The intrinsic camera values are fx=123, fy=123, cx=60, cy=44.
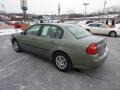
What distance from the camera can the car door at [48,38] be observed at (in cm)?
396

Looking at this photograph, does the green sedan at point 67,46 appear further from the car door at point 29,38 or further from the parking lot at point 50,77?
the parking lot at point 50,77

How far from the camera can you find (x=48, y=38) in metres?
4.17

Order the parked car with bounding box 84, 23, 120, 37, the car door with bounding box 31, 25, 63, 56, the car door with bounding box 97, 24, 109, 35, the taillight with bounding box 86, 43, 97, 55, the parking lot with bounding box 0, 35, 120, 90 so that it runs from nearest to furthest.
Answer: the parking lot with bounding box 0, 35, 120, 90 → the taillight with bounding box 86, 43, 97, 55 → the car door with bounding box 31, 25, 63, 56 → the parked car with bounding box 84, 23, 120, 37 → the car door with bounding box 97, 24, 109, 35

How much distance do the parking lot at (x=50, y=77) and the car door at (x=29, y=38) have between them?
686mm

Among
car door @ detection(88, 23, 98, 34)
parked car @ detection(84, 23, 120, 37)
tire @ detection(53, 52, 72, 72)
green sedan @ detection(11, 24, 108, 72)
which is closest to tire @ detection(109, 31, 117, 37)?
parked car @ detection(84, 23, 120, 37)

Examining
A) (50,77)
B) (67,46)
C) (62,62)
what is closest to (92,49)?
(67,46)

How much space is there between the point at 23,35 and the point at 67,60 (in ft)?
8.31

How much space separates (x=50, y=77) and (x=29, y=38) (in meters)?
1.99

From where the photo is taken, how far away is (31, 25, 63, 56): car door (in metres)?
3.96

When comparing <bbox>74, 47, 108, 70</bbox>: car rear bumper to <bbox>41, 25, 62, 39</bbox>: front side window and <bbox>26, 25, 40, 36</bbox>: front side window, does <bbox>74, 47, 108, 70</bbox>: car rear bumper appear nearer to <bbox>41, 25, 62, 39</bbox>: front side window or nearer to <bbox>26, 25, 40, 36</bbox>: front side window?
<bbox>41, 25, 62, 39</bbox>: front side window

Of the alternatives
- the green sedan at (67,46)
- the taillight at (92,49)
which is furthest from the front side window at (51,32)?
the taillight at (92,49)

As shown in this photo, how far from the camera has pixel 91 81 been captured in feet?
11.3

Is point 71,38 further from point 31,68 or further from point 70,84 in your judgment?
point 31,68

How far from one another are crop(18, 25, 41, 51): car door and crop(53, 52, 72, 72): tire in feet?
4.10
